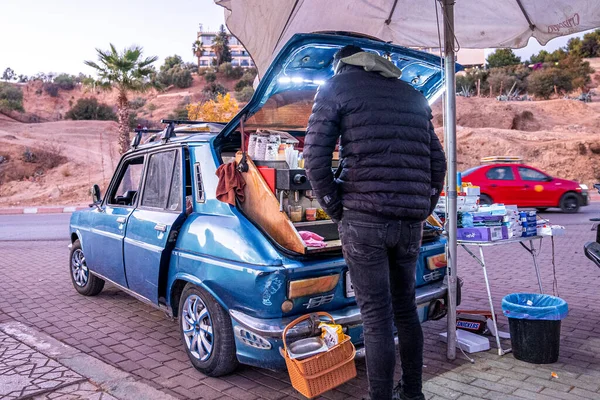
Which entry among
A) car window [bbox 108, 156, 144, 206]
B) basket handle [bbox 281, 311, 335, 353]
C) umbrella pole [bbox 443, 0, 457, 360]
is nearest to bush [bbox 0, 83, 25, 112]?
car window [bbox 108, 156, 144, 206]

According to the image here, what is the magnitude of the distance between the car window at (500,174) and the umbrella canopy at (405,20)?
1094cm

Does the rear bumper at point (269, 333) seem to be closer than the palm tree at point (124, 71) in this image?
Yes

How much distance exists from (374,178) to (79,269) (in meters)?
4.90

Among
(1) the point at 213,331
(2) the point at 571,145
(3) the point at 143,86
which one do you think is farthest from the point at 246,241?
(2) the point at 571,145

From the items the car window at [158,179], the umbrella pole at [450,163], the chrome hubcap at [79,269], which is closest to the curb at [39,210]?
the chrome hubcap at [79,269]

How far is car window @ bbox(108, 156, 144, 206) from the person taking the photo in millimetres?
5492

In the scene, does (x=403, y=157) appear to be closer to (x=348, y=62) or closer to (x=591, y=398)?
(x=348, y=62)

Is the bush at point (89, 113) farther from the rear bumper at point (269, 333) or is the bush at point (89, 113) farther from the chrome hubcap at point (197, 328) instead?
the rear bumper at point (269, 333)

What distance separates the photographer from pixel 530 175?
16.1 meters

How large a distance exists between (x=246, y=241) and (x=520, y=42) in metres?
3.70

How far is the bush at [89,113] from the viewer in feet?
184

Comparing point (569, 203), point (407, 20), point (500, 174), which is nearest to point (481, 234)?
point (407, 20)

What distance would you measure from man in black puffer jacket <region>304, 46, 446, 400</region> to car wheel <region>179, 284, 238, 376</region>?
1.15 meters

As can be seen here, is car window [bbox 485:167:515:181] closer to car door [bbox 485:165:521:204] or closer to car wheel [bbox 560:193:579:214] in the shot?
car door [bbox 485:165:521:204]
